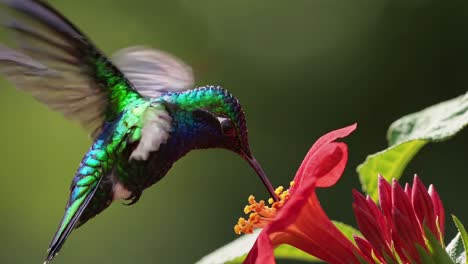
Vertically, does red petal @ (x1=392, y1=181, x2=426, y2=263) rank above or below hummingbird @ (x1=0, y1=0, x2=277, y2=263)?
below

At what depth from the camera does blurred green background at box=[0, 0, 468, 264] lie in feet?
16.4

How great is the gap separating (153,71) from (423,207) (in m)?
0.80

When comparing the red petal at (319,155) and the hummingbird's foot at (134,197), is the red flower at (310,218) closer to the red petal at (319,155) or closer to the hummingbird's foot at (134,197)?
the red petal at (319,155)

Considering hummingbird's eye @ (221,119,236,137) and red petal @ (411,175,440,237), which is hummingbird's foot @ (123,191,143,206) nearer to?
hummingbird's eye @ (221,119,236,137)

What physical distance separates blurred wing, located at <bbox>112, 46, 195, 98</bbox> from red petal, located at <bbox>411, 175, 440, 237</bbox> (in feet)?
2.15

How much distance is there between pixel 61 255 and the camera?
17.6 ft

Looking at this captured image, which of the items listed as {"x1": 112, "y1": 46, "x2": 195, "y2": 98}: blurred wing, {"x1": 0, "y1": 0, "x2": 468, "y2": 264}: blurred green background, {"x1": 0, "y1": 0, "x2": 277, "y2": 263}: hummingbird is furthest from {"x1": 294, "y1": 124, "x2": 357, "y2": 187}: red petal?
{"x1": 0, "y1": 0, "x2": 468, "y2": 264}: blurred green background

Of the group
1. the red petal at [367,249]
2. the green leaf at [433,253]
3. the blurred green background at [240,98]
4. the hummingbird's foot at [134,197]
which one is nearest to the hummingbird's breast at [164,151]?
the hummingbird's foot at [134,197]

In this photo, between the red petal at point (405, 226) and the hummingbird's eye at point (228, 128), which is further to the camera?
the hummingbird's eye at point (228, 128)

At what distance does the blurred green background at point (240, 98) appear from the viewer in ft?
16.4

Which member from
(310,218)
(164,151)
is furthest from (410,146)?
(164,151)

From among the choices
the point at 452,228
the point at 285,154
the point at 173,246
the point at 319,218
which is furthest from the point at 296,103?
the point at 319,218

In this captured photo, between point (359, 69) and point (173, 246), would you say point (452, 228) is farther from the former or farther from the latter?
point (173, 246)

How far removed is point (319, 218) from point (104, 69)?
670mm
